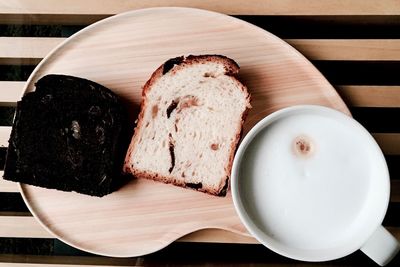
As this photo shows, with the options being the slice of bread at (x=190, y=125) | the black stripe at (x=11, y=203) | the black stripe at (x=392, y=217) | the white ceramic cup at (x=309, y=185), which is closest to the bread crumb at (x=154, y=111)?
the slice of bread at (x=190, y=125)

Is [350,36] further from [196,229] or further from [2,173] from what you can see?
[2,173]

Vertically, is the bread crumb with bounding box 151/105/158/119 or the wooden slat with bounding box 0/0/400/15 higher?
the wooden slat with bounding box 0/0/400/15

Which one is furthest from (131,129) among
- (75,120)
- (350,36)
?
(350,36)

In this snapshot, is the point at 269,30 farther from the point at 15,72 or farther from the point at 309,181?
the point at 15,72

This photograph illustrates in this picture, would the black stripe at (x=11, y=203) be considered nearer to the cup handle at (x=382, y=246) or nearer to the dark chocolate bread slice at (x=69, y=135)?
the dark chocolate bread slice at (x=69, y=135)

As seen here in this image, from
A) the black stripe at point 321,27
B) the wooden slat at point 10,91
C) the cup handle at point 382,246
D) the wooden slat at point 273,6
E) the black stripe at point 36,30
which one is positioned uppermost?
the wooden slat at point 273,6

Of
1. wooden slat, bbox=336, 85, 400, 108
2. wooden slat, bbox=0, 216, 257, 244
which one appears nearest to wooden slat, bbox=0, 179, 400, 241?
wooden slat, bbox=0, 216, 257, 244

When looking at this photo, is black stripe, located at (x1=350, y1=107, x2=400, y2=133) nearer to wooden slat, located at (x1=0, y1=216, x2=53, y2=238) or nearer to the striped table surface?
the striped table surface

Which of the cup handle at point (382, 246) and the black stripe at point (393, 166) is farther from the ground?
the black stripe at point (393, 166)
